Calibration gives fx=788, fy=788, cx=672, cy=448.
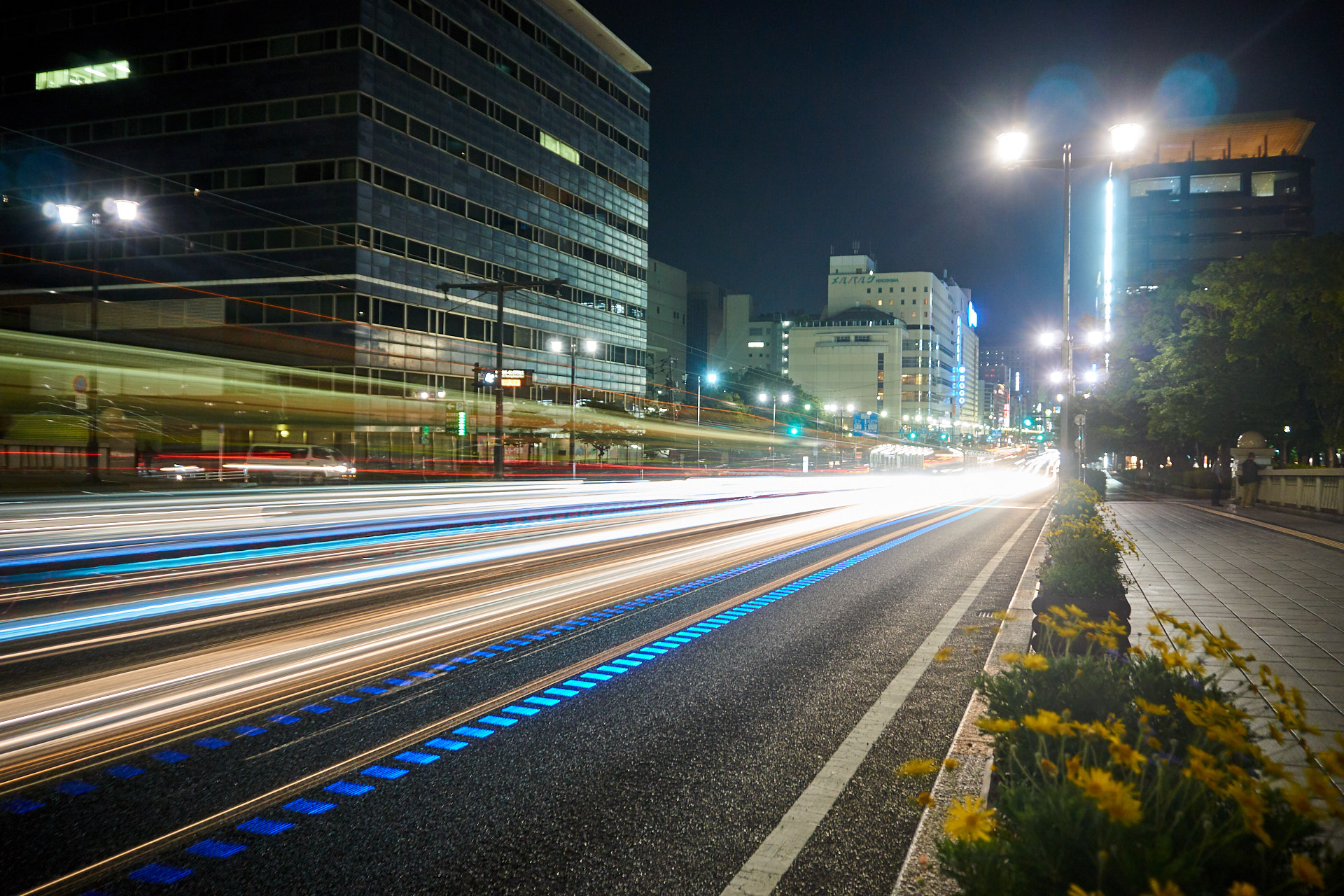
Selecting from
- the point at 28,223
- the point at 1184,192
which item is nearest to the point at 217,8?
the point at 28,223

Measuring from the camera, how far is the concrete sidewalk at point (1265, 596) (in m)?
5.68

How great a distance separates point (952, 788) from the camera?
158 inches

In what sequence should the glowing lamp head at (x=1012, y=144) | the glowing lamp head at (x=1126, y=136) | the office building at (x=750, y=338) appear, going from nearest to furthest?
the glowing lamp head at (x=1126, y=136), the glowing lamp head at (x=1012, y=144), the office building at (x=750, y=338)

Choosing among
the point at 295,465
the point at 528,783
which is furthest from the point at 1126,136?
the point at 295,465

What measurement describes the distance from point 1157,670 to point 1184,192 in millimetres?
133842

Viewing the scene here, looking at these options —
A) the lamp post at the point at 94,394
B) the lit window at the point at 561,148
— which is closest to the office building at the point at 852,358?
the lit window at the point at 561,148

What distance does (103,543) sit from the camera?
11.3 metres

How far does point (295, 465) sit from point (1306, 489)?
32147 millimetres

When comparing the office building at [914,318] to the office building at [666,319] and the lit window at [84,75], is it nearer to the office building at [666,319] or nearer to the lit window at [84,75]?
the office building at [666,319]

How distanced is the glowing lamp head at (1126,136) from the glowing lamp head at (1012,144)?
171 cm

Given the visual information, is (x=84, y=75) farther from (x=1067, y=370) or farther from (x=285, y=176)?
(x=1067, y=370)

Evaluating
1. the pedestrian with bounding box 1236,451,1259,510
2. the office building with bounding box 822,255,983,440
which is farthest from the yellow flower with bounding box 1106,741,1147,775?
the office building with bounding box 822,255,983,440

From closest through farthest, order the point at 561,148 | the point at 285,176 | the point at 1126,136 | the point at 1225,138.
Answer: the point at 1126,136 → the point at 285,176 → the point at 561,148 → the point at 1225,138

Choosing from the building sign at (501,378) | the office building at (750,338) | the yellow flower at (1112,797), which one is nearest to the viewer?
the yellow flower at (1112,797)
